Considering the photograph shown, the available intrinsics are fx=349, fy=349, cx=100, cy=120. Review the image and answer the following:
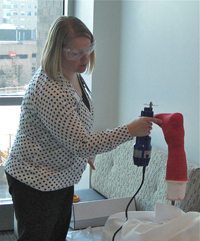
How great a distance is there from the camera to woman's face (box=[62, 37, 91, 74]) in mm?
1388

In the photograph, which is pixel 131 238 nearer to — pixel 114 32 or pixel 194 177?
pixel 194 177

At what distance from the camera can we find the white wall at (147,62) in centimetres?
195

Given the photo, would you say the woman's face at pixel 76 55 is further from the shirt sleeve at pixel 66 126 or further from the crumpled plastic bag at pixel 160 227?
the crumpled plastic bag at pixel 160 227

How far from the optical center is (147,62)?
7.77 feet

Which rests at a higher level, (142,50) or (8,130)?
(142,50)

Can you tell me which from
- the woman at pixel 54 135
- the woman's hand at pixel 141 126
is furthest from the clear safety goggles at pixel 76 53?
the woman's hand at pixel 141 126

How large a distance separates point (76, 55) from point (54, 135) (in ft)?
1.10

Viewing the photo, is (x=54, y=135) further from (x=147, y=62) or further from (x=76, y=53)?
(x=147, y=62)

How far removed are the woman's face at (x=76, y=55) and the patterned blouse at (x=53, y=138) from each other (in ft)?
0.29

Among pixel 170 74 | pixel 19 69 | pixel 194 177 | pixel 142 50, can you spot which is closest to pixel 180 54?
pixel 170 74

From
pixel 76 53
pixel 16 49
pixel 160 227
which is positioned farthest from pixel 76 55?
pixel 16 49

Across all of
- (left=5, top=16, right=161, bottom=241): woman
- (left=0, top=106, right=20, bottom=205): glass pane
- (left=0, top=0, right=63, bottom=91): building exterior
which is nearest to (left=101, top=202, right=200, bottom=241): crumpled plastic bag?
(left=5, top=16, right=161, bottom=241): woman

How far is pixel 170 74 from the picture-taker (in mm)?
2119

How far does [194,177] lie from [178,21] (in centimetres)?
92
